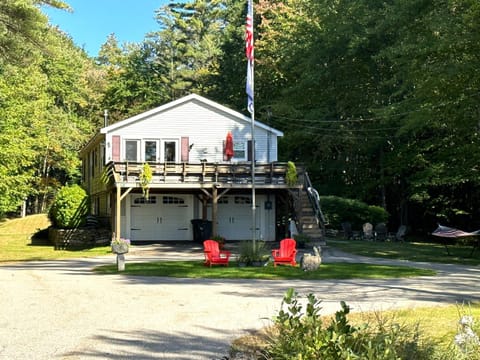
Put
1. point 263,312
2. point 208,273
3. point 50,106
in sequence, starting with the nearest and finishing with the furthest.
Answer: point 263,312 → point 208,273 → point 50,106

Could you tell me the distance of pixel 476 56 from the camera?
19594mm

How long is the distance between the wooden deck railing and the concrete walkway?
Result: 7585 millimetres

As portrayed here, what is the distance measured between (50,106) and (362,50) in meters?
27.0

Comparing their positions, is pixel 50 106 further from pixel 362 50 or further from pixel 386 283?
pixel 386 283

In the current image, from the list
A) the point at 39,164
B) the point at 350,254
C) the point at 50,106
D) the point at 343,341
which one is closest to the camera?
the point at 343,341

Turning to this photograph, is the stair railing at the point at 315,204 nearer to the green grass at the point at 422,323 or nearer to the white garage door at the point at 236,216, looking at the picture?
the white garage door at the point at 236,216

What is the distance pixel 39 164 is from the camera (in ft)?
168

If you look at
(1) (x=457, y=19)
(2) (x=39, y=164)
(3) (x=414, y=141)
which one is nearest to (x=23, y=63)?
(1) (x=457, y=19)

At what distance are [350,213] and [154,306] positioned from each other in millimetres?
23162

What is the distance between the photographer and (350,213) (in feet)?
105

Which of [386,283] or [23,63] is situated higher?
[23,63]

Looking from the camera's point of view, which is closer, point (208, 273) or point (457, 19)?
point (208, 273)

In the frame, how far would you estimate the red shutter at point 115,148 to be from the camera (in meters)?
26.7

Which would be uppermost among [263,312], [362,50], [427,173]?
[362,50]
